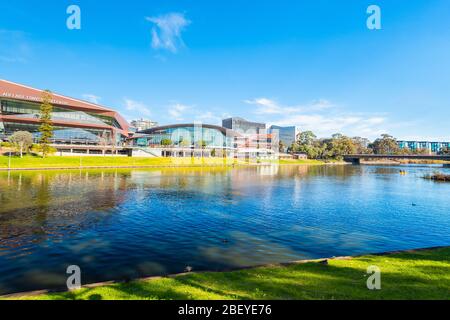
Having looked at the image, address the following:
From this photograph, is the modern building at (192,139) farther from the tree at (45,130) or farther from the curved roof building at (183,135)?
→ the tree at (45,130)

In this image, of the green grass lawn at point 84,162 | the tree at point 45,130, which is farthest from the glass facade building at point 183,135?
the tree at point 45,130

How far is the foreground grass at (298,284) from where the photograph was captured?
29.5ft

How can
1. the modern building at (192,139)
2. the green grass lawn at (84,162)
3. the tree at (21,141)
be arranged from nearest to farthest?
the green grass lawn at (84,162)
the tree at (21,141)
the modern building at (192,139)

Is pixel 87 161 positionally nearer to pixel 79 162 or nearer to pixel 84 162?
pixel 84 162

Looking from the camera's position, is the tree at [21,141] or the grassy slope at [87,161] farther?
the tree at [21,141]

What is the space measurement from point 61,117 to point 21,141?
146 feet

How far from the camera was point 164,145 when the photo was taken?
514ft

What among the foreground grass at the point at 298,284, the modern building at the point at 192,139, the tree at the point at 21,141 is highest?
the modern building at the point at 192,139

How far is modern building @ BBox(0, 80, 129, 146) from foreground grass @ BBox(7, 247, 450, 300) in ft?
415

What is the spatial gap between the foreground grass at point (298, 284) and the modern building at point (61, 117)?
12649cm

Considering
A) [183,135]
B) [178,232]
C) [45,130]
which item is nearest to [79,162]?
[45,130]

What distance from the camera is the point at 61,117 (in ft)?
402

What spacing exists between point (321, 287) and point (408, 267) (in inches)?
213

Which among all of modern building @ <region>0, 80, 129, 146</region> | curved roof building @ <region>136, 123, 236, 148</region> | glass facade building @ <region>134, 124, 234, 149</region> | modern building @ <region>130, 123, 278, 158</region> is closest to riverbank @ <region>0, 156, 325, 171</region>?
modern building @ <region>130, 123, 278, 158</region>
